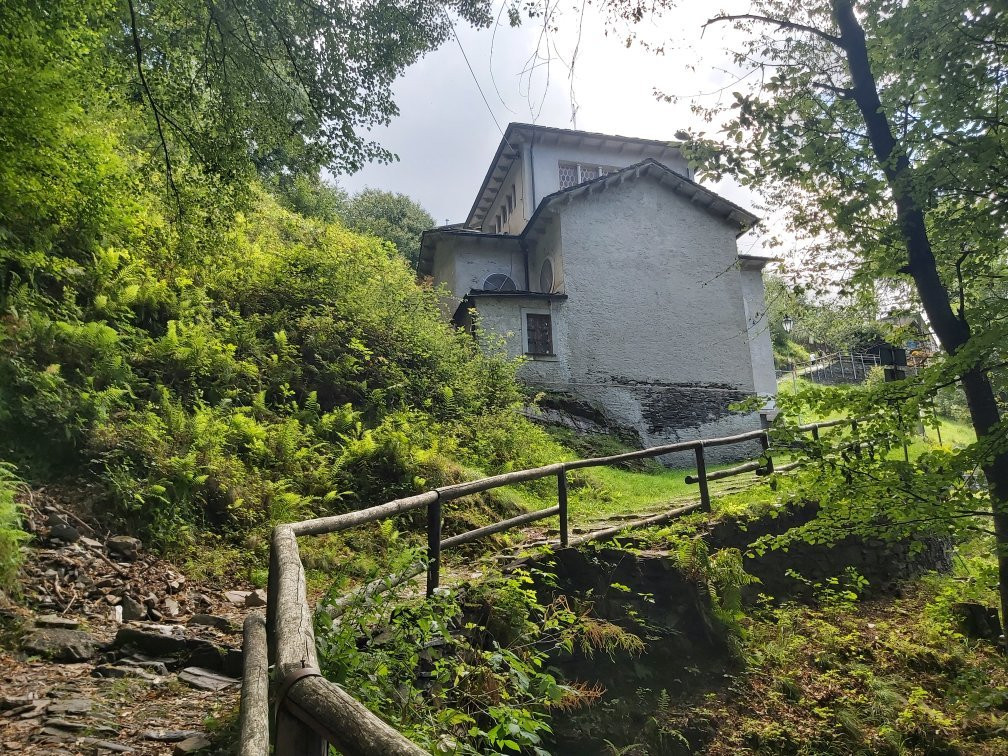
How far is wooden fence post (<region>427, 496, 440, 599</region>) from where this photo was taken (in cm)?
485

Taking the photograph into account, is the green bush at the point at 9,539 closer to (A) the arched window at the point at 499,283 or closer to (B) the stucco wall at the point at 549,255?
(B) the stucco wall at the point at 549,255

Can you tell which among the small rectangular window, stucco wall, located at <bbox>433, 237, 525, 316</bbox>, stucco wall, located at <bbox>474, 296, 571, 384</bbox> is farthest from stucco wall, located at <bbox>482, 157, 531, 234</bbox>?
the small rectangular window

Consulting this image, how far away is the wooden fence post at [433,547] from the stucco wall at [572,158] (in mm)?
18558

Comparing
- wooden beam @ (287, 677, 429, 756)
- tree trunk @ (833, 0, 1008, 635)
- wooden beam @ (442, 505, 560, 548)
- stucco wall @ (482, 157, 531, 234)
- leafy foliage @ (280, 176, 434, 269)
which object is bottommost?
wooden beam @ (442, 505, 560, 548)

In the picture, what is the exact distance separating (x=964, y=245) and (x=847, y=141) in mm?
1691

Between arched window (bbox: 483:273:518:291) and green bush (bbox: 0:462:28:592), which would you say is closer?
green bush (bbox: 0:462:28:592)

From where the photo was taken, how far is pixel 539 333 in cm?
1798

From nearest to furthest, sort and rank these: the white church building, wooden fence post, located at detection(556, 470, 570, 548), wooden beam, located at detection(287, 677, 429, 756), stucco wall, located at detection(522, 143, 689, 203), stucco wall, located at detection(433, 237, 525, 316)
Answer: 1. wooden beam, located at detection(287, 677, 429, 756)
2. wooden fence post, located at detection(556, 470, 570, 548)
3. the white church building
4. stucco wall, located at detection(433, 237, 525, 316)
5. stucco wall, located at detection(522, 143, 689, 203)

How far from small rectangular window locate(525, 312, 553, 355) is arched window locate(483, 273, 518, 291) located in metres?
3.55

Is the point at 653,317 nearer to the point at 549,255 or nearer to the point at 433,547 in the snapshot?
the point at 549,255

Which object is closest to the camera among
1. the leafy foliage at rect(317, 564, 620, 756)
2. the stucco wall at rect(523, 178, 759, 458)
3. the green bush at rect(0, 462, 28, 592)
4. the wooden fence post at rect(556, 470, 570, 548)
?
the leafy foliage at rect(317, 564, 620, 756)

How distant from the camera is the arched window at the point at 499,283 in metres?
21.3

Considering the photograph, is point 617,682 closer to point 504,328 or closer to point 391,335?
point 391,335

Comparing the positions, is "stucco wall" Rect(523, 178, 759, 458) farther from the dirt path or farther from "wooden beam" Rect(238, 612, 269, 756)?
"wooden beam" Rect(238, 612, 269, 756)
